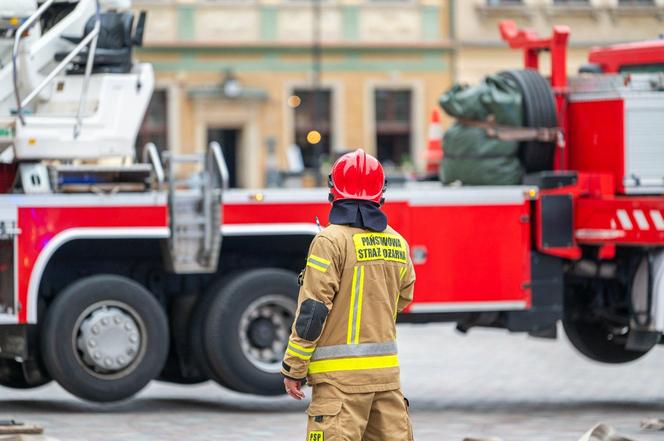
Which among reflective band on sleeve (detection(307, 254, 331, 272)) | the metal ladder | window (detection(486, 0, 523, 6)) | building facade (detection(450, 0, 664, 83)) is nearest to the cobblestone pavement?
the metal ladder

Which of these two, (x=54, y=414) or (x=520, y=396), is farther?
(x=520, y=396)

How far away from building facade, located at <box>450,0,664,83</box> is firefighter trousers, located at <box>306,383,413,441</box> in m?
40.9

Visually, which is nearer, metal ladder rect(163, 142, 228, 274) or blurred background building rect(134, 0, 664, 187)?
metal ladder rect(163, 142, 228, 274)

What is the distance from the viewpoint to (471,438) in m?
9.73

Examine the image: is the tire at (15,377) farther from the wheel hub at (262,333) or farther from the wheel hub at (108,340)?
the wheel hub at (262,333)

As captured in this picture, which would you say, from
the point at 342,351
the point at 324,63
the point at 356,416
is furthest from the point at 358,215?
the point at 324,63

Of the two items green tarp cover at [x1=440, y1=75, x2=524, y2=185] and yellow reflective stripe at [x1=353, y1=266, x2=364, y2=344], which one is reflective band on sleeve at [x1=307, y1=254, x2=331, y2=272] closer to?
yellow reflective stripe at [x1=353, y1=266, x2=364, y2=344]

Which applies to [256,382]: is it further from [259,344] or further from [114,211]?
[114,211]

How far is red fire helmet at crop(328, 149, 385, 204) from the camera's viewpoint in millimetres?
6977

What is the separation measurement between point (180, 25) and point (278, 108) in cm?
352

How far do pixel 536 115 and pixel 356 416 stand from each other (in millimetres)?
6414

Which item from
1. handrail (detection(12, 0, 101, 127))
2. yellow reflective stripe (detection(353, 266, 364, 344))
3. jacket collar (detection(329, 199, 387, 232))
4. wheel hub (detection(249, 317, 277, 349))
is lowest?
wheel hub (detection(249, 317, 277, 349))

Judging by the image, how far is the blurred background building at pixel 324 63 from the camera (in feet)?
153

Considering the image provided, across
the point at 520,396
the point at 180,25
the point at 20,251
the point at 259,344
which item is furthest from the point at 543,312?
the point at 180,25
